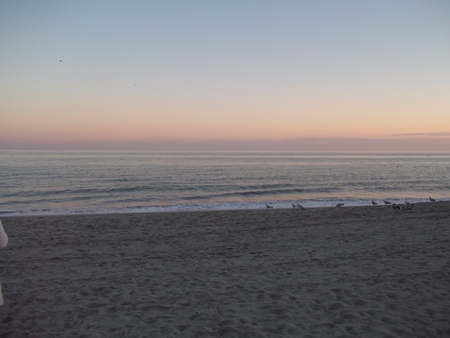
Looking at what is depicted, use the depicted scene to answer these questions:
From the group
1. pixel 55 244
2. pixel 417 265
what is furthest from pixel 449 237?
pixel 55 244

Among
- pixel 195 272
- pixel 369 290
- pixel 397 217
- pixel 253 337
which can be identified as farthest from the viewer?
pixel 397 217

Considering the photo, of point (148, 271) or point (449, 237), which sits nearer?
point (148, 271)

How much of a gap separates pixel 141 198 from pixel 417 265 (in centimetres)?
1862

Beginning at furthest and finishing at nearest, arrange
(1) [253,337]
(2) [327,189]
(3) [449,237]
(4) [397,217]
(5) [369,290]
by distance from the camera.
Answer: (2) [327,189] < (4) [397,217] < (3) [449,237] < (5) [369,290] < (1) [253,337]

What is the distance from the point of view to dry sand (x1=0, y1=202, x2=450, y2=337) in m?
4.48

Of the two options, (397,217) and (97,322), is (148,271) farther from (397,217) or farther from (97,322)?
(397,217)

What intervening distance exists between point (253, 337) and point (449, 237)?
7.81 meters

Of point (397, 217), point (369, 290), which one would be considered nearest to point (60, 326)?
point (369, 290)

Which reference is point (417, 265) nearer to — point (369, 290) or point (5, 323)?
point (369, 290)

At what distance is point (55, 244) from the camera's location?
30.7 feet

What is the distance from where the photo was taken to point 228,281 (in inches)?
245

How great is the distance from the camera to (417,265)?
688cm

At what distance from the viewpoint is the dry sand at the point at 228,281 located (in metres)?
4.48

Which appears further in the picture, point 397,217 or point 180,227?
point 397,217
